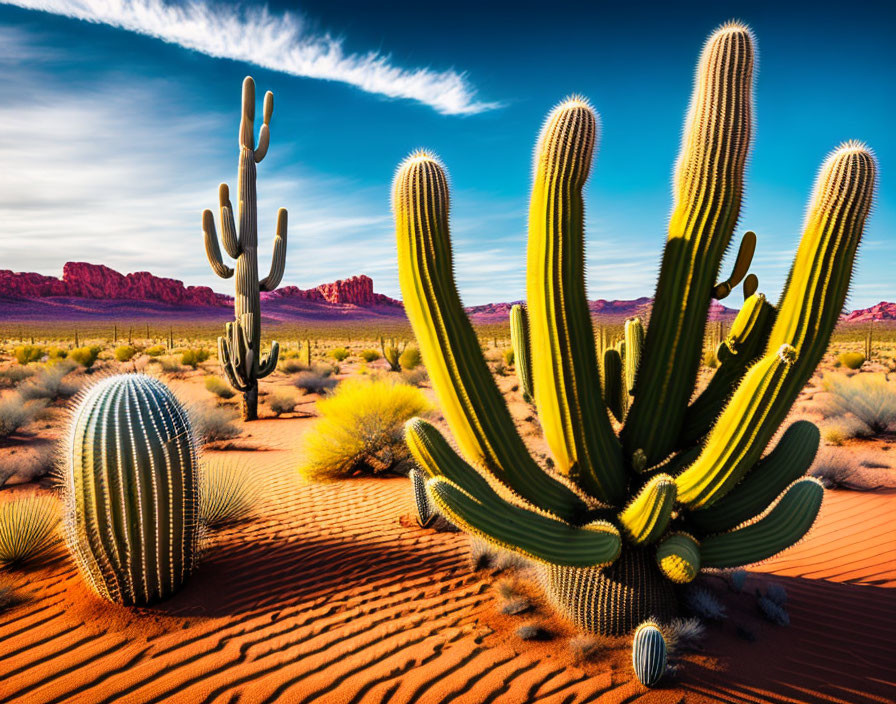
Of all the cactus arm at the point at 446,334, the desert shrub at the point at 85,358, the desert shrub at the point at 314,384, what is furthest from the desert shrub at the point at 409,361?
the cactus arm at the point at 446,334

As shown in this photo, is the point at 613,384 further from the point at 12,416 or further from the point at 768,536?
the point at 12,416

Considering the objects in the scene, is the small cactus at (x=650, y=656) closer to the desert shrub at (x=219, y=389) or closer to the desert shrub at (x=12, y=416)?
the desert shrub at (x=12, y=416)

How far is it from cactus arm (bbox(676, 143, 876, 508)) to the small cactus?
92 cm

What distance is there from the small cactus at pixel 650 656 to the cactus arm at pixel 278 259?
44.8 ft

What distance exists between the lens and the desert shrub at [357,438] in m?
10.0

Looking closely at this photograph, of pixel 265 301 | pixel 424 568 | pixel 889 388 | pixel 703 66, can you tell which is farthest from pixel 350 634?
pixel 265 301

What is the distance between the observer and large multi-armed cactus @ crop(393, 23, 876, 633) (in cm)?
381

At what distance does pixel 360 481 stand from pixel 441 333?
6306mm

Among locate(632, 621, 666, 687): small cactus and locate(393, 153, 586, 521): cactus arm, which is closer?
locate(632, 621, 666, 687): small cactus

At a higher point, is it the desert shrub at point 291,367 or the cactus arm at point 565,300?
the cactus arm at point 565,300

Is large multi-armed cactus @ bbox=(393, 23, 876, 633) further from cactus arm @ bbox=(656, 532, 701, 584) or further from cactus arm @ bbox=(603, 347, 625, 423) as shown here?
cactus arm @ bbox=(603, 347, 625, 423)

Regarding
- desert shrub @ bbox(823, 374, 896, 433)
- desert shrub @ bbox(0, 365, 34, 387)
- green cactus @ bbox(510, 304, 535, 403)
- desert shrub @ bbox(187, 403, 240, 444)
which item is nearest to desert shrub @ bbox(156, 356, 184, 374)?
desert shrub @ bbox(0, 365, 34, 387)

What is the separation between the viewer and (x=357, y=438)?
10.2 metres

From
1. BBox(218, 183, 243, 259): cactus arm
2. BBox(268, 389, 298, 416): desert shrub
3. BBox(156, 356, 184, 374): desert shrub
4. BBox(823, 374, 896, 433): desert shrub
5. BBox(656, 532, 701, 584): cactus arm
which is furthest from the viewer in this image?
BBox(156, 356, 184, 374): desert shrub
